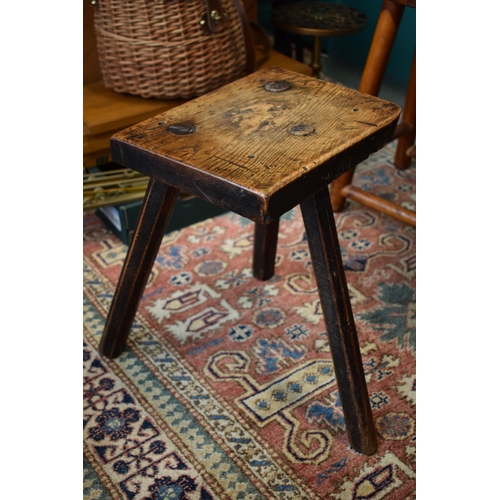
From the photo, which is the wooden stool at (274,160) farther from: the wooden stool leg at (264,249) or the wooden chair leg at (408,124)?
the wooden chair leg at (408,124)

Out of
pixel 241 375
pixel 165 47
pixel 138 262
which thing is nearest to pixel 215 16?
pixel 165 47

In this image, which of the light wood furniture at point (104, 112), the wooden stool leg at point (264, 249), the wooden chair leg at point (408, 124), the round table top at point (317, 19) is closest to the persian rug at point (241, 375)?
the wooden stool leg at point (264, 249)

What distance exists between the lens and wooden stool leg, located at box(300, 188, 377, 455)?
3.39 ft

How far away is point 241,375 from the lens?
1.34 metres

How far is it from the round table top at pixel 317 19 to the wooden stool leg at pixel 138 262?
50.0 inches

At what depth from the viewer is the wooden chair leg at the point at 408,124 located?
186 cm

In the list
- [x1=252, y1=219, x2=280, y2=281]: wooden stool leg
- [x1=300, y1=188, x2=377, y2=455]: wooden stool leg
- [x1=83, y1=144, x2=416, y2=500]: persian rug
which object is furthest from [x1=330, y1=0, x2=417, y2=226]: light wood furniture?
[x1=300, y1=188, x2=377, y2=455]: wooden stool leg

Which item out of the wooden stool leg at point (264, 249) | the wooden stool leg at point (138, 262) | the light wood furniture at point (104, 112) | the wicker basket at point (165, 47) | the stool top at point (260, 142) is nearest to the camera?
the stool top at point (260, 142)

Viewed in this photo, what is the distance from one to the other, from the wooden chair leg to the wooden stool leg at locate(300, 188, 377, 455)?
3.09 ft

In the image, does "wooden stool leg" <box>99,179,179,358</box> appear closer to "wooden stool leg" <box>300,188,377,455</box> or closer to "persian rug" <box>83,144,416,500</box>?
"persian rug" <box>83,144,416,500</box>

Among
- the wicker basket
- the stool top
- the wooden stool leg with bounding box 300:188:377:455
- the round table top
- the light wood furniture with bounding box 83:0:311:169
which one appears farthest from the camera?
the round table top

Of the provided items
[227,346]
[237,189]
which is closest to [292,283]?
[227,346]

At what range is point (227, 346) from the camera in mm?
1420

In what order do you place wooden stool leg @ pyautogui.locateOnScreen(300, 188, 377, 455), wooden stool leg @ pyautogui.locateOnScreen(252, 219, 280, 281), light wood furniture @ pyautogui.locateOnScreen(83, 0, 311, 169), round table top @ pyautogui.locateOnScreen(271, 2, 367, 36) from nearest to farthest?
wooden stool leg @ pyautogui.locateOnScreen(300, 188, 377, 455) < wooden stool leg @ pyautogui.locateOnScreen(252, 219, 280, 281) < light wood furniture @ pyautogui.locateOnScreen(83, 0, 311, 169) < round table top @ pyautogui.locateOnScreen(271, 2, 367, 36)
